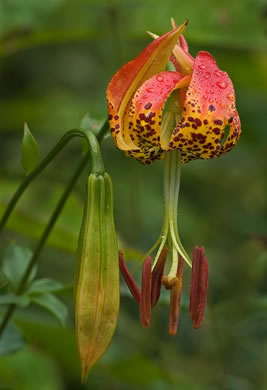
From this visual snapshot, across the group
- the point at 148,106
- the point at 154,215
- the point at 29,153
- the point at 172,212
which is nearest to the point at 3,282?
the point at 29,153

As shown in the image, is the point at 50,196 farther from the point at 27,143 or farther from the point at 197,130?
the point at 197,130

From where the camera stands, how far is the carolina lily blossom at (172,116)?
1.12 meters

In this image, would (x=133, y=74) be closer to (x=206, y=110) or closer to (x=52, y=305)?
(x=206, y=110)

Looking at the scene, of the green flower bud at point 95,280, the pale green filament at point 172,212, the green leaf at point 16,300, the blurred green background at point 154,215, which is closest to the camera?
the green flower bud at point 95,280

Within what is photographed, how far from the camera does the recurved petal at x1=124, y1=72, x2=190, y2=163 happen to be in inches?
44.1

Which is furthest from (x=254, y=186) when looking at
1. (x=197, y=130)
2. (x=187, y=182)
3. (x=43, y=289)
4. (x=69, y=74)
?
(x=197, y=130)

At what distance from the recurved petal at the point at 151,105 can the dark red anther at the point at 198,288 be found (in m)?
0.18

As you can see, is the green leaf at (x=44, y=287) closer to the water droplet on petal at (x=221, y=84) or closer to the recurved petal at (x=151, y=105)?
the recurved petal at (x=151, y=105)

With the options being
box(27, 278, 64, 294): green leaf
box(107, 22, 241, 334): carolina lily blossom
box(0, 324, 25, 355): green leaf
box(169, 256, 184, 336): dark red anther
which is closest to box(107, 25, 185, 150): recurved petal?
box(107, 22, 241, 334): carolina lily blossom

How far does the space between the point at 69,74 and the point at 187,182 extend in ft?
2.94

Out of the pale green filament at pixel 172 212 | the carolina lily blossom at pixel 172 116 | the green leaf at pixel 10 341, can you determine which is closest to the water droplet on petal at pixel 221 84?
the carolina lily blossom at pixel 172 116

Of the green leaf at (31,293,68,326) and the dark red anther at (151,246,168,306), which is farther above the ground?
the dark red anther at (151,246,168,306)

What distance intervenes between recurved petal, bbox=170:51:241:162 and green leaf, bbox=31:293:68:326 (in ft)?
1.28

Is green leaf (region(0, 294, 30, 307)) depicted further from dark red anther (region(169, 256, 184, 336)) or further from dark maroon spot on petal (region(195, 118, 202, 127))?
dark maroon spot on petal (region(195, 118, 202, 127))
